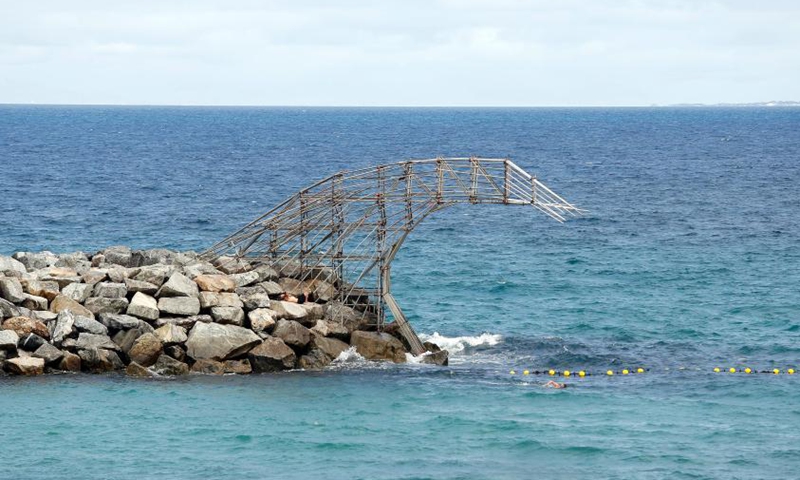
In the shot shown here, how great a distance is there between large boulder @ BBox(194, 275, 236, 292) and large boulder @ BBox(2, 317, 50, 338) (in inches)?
230

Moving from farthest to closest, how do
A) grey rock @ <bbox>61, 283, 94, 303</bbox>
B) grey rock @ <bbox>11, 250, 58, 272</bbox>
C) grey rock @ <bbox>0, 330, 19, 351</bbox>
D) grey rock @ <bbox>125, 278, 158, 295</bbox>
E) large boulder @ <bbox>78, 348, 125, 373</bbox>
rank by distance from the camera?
grey rock @ <bbox>11, 250, 58, 272</bbox>
grey rock @ <bbox>125, 278, 158, 295</bbox>
grey rock @ <bbox>61, 283, 94, 303</bbox>
large boulder @ <bbox>78, 348, 125, 373</bbox>
grey rock @ <bbox>0, 330, 19, 351</bbox>

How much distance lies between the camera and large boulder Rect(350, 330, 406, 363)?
1652 inches

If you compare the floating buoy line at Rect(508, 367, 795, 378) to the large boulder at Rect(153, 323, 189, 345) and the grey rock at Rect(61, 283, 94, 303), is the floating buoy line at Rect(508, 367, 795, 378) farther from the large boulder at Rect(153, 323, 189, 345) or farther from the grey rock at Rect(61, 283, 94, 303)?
the grey rock at Rect(61, 283, 94, 303)

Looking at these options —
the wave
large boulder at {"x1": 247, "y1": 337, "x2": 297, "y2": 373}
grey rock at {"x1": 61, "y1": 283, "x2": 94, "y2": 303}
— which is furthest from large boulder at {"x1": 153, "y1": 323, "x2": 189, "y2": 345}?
the wave

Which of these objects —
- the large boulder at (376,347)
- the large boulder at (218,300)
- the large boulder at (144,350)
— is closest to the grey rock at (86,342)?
the large boulder at (144,350)

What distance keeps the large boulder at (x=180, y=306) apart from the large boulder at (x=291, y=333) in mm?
2897

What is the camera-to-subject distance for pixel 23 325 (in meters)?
38.6

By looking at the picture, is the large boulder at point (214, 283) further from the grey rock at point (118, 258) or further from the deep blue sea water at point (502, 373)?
the grey rock at point (118, 258)

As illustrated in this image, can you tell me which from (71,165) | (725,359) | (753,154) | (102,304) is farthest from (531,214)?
(753,154)

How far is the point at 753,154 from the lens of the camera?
146250 mm

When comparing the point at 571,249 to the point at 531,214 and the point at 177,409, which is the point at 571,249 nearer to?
the point at 531,214

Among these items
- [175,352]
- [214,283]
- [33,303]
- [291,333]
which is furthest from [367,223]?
[33,303]

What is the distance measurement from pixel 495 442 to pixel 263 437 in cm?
678

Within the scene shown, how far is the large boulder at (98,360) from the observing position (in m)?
38.9
